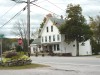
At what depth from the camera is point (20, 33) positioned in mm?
103188

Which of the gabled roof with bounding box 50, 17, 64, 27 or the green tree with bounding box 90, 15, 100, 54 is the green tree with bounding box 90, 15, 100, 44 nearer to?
the green tree with bounding box 90, 15, 100, 54

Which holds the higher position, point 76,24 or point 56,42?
point 76,24

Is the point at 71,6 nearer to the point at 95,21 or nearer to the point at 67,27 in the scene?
the point at 67,27

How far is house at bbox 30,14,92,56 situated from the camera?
77.7 m

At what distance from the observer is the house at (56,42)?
77688mm

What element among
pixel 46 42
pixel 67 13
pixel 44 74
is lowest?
pixel 44 74

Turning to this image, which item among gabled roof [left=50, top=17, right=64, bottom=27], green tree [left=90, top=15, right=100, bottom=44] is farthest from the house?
green tree [left=90, top=15, right=100, bottom=44]

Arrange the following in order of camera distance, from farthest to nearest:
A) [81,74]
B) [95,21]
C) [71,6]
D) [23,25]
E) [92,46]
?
[23,25] → [95,21] → [92,46] → [71,6] → [81,74]

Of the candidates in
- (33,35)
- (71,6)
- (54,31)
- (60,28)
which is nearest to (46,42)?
(54,31)

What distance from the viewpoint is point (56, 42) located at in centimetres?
7900

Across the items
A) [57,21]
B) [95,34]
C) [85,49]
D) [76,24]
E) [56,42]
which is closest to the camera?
[76,24]

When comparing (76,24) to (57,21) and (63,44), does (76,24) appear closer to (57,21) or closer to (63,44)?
(63,44)

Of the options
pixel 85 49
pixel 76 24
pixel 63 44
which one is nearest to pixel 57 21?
pixel 63 44

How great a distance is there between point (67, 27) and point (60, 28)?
9.19 feet
